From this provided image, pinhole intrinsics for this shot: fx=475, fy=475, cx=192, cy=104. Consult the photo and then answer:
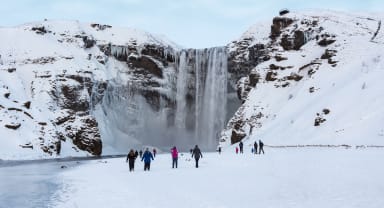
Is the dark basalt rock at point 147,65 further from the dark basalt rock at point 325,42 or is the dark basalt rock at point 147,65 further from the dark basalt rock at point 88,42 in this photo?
the dark basalt rock at point 325,42

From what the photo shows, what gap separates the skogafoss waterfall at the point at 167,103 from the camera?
80812 millimetres

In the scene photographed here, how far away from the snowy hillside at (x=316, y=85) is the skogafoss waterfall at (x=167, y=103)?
7.11 m

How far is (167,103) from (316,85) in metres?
34.0

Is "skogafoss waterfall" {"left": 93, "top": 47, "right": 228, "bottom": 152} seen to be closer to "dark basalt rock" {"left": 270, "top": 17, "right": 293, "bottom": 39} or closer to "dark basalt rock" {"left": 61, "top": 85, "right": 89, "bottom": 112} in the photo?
"dark basalt rock" {"left": 61, "top": 85, "right": 89, "bottom": 112}

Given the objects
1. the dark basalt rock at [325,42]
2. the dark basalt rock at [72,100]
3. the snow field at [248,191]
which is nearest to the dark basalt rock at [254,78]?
the dark basalt rock at [325,42]

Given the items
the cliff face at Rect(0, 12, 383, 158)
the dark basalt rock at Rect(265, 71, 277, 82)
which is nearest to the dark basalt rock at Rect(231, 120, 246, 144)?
the cliff face at Rect(0, 12, 383, 158)

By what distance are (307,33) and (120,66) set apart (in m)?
34.4

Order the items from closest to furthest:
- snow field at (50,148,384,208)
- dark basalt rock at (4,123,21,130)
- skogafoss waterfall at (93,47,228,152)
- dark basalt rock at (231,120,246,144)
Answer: snow field at (50,148,384,208) → dark basalt rock at (4,123,21,130) → dark basalt rock at (231,120,246,144) → skogafoss waterfall at (93,47,228,152)

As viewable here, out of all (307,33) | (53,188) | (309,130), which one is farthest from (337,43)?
(53,188)

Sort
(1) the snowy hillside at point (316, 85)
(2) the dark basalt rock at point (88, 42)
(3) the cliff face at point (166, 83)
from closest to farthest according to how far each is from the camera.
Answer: (1) the snowy hillside at point (316, 85), (3) the cliff face at point (166, 83), (2) the dark basalt rock at point (88, 42)

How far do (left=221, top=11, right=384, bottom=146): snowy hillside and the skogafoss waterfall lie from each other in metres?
7.11

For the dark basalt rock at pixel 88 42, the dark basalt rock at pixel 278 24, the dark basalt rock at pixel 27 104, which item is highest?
the dark basalt rock at pixel 278 24

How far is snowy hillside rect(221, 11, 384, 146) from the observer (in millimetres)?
45062

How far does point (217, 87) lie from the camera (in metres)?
79.8
